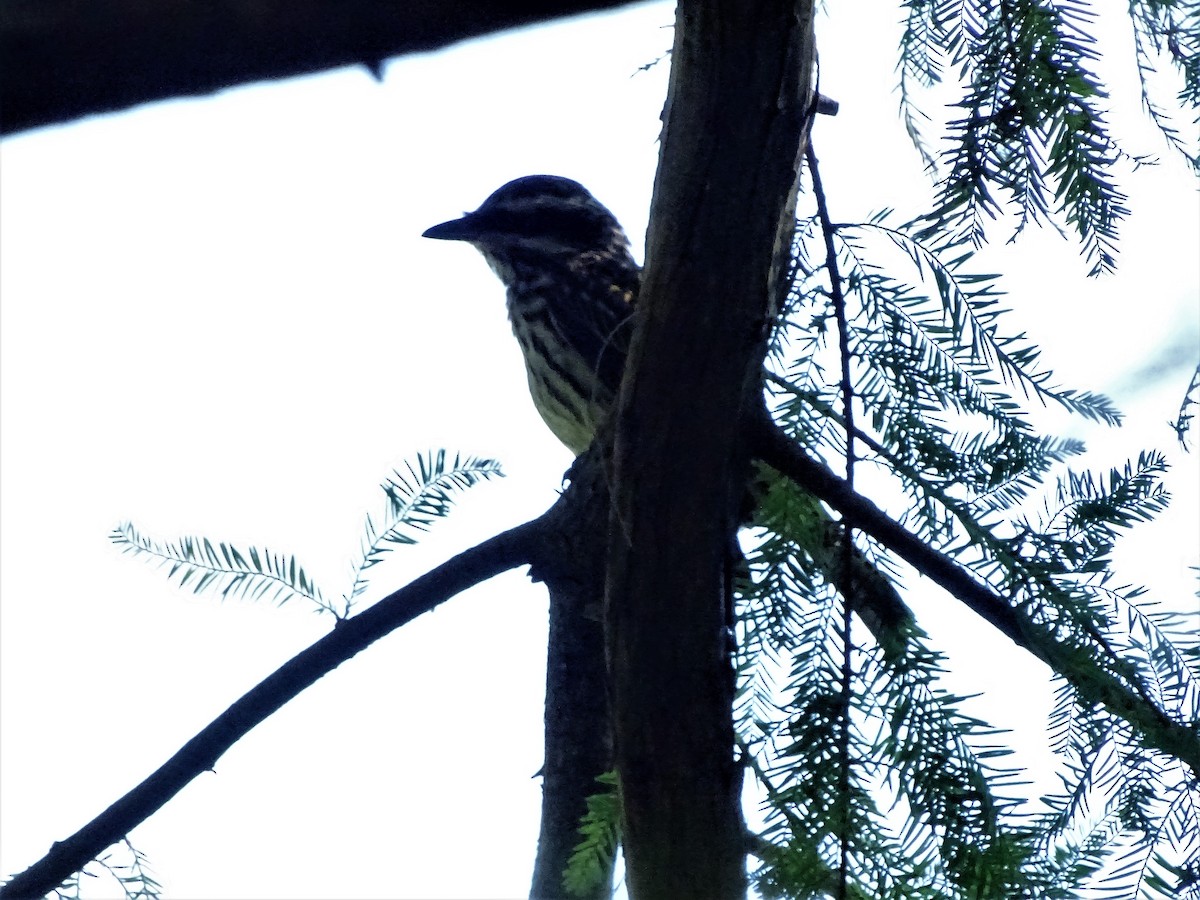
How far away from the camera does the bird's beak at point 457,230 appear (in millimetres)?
5730

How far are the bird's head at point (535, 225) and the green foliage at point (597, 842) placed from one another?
328 centimetres

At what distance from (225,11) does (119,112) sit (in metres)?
0.26

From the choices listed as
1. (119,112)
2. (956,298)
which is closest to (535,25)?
(119,112)

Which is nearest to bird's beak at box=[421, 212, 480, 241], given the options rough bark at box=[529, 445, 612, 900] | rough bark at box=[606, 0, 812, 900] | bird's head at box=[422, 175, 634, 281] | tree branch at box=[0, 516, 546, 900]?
bird's head at box=[422, 175, 634, 281]

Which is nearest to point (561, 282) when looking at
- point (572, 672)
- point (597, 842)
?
point (572, 672)

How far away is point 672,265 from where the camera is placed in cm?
219

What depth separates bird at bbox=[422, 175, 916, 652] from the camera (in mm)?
4945

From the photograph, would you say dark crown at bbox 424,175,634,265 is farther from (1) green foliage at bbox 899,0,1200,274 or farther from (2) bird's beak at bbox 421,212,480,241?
(1) green foliage at bbox 899,0,1200,274

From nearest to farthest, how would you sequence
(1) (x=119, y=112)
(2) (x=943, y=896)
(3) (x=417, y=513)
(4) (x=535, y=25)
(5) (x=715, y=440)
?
(2) (x=943, y=896), (5) (x=715, y=440), (1) (x=119, y=112), (4) (x=535, y=25), (3) (x=417, y=513)

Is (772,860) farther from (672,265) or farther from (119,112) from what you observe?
(119,112)

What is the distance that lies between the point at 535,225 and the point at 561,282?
0.51m

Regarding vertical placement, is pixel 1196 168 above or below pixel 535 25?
below

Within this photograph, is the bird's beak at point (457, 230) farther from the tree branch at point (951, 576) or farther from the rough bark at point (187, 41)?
the tree branch at point (951, 576)

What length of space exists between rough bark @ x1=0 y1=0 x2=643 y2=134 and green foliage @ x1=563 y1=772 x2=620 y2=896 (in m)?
1.38
